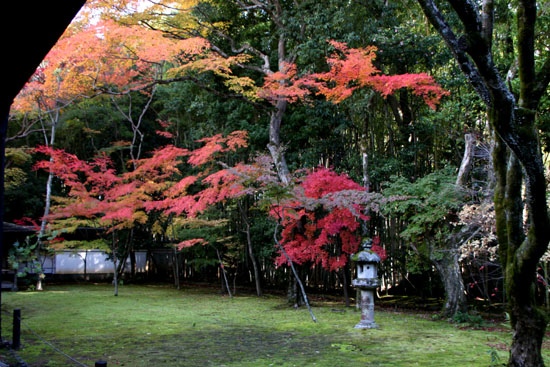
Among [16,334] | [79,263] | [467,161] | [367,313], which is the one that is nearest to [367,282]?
[367,313]

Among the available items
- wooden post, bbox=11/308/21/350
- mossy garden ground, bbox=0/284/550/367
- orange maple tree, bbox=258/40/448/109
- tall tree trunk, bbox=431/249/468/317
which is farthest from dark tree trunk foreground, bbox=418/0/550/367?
wooden post, bbox=11/308/21/350

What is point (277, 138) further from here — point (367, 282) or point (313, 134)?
point (367, 282)

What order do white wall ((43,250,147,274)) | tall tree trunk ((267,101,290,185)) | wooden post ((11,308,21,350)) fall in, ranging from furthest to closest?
1. white wall ((43,250,147,274))
2. tall tree trunk ((267,101,290,185))
3. wooden post ((11,308,21,350))

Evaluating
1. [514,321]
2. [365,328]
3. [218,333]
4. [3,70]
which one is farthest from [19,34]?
[365,328]

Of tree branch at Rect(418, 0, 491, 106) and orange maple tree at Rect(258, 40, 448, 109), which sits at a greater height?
orange maple tree at Rect(258, 40, 448, 109)

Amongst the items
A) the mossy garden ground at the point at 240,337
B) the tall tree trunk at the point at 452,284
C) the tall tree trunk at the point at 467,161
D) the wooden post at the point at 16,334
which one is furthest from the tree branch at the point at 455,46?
the wooden post at the point at 16,334

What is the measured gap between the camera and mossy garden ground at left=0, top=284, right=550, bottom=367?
4961 millimetres

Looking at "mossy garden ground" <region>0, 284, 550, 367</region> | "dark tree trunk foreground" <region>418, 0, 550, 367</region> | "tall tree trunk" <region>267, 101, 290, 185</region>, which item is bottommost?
"mossy garden ground" <region>0, 284, 550, 367</region>

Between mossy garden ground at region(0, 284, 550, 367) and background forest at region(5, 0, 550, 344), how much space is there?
1295 millimetres

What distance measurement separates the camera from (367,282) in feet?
24.2

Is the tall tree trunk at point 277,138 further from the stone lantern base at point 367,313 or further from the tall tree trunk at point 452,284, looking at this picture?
the stone lantern base at point 367,313

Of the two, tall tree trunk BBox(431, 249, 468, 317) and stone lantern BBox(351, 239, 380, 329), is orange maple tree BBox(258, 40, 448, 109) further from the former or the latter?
stone lantern BBox(351, 239, 380, 329)

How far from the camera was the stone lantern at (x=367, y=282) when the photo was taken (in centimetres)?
713

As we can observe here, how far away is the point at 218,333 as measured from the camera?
6688 mm
